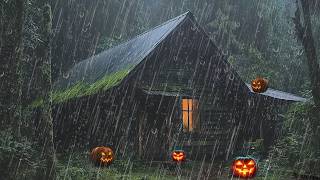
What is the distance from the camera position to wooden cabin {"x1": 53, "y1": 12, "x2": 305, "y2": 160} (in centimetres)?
1591

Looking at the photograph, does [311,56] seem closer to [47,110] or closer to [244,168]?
[244,168]

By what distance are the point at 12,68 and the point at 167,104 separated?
6665mm

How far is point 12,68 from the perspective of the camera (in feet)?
41.4

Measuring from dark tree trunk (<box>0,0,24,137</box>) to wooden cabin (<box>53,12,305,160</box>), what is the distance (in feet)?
8.74

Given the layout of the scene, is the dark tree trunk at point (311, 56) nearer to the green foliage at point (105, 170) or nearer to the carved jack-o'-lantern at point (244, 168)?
the green foliage at point (105, 170)

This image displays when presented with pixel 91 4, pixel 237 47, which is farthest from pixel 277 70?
pixel 91 4

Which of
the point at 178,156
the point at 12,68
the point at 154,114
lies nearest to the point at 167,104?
the point at 154,114

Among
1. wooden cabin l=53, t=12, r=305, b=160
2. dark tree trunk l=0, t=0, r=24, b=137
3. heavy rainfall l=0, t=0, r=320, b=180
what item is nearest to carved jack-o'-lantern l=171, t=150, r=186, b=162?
heavy rainfall l=0, t=0, r=320, b=180

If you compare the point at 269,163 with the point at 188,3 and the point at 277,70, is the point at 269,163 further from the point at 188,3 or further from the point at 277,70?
the point at 188,3

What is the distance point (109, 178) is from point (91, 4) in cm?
2237

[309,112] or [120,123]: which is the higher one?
[309,112]

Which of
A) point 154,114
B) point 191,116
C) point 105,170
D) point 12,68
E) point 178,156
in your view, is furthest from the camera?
point 191,116

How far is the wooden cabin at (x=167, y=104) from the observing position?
15.9 metres

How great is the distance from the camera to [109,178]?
11062 millimetres
